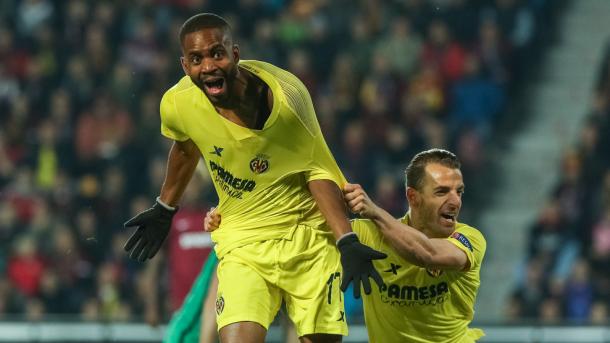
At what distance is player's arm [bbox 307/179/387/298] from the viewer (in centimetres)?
578

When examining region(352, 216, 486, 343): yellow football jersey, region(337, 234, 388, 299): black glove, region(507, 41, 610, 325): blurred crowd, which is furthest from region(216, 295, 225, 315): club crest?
region(507, 41, 610, 325): blurred crowd

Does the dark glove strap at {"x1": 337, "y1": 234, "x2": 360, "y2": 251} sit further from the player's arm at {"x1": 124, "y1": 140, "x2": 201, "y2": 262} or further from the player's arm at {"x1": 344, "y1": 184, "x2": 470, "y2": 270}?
the player's arm at {"x1": 124, "y1": 140, "x2": 201, "y2": 262}

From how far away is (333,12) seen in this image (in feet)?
45.5

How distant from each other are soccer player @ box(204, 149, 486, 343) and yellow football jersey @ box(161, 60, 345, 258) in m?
0.23

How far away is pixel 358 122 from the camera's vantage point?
12.9m

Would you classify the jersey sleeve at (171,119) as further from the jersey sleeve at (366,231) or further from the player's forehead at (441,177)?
the player's forehead at (441,177)

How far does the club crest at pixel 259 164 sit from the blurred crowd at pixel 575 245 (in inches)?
228

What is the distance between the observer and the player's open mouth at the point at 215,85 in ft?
18.9

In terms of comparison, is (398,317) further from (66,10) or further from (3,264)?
(66,10)

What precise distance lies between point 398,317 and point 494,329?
345 cm

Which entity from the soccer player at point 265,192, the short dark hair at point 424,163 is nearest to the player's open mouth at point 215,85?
the soccer player at point 265,192

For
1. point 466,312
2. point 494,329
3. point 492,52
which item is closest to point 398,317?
point 466,312

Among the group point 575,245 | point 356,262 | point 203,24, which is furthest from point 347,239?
point 575,245

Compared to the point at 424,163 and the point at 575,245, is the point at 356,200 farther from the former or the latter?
the point at 575,245
